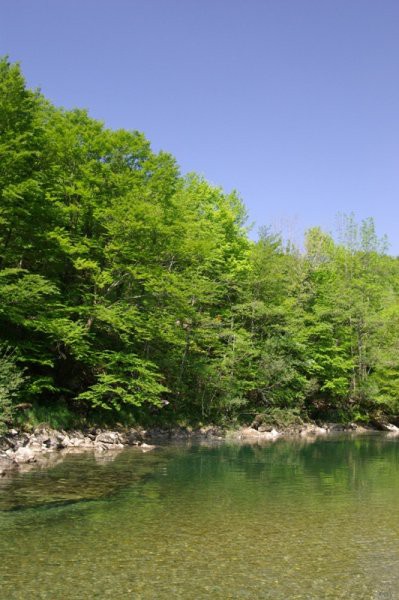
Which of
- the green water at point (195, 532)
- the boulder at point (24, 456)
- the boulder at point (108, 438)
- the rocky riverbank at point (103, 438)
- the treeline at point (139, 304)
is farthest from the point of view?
the boulder at point (108, 438)

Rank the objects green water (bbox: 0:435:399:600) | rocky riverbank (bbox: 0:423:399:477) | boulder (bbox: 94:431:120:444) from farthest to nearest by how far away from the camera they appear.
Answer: boulder (bbox: 94:431:120:444)
rocky riverbank (bbox: 0:423:399:477)
green water (bbox: 0:435:399:600)

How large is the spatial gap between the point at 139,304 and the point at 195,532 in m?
22.2

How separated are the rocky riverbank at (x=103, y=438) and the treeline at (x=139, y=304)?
1.38 metres

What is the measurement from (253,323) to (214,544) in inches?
1421

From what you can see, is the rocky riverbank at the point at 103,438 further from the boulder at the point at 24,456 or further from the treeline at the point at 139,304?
the treeline at the point at 139,304

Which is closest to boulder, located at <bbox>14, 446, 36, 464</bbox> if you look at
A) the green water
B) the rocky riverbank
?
the rocky riverbank

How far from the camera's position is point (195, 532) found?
40.4 ft

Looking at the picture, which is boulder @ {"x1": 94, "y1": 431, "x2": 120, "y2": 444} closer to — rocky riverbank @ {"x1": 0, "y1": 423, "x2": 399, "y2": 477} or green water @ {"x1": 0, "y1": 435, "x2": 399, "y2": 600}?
rocky riverbank @ {"x1": 0, "y1": 423, "x2": 399, "y2": 477}

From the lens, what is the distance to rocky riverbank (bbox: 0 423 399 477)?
2080cm

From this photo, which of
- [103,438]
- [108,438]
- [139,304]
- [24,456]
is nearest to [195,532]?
[24,456]

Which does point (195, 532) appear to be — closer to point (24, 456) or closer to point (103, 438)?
point (24, 456)

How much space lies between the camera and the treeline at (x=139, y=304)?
26.2m

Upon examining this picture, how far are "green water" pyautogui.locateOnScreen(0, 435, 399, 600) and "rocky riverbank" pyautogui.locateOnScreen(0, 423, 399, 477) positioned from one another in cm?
179

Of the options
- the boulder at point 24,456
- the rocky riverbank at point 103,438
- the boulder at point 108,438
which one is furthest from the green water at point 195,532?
the boulder at point 108,438
